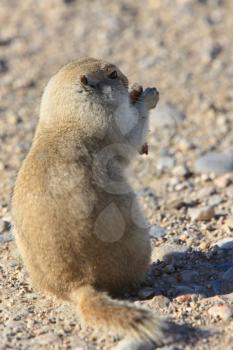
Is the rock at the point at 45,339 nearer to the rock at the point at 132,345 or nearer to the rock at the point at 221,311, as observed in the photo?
the rock at the point at 132,345

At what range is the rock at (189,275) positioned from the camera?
5.40 m

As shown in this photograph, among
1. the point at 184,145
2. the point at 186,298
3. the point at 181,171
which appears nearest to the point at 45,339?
the point at 186,298

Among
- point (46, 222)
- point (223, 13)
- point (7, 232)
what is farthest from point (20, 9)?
point (46, 222)

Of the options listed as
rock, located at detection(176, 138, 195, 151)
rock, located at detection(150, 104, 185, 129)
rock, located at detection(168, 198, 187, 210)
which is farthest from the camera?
rock, located at detection(150, 104, 185, 129)

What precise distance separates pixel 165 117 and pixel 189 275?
137 inches

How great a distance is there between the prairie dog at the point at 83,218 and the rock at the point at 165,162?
2.48 m

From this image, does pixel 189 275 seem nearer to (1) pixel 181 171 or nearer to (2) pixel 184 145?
(1) pixel 181 171

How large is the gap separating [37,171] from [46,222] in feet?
1.15

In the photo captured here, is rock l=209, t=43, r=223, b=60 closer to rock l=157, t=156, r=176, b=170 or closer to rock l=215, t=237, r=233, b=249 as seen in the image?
rock l=157, t=156, r=176, b=170

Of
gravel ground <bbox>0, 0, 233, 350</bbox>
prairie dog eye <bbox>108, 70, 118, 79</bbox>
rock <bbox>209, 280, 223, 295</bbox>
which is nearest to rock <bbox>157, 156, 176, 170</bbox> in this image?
gravel ground <bbox>0, 0, 233, 350</bbox>

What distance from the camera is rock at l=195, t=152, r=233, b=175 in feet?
24.7

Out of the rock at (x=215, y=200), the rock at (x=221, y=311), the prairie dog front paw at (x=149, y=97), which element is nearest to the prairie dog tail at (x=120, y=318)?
the rock at (x=221, y=311)

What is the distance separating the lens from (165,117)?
8688 millimetres

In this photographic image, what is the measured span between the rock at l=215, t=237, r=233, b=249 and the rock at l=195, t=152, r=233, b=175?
159 centimetres
